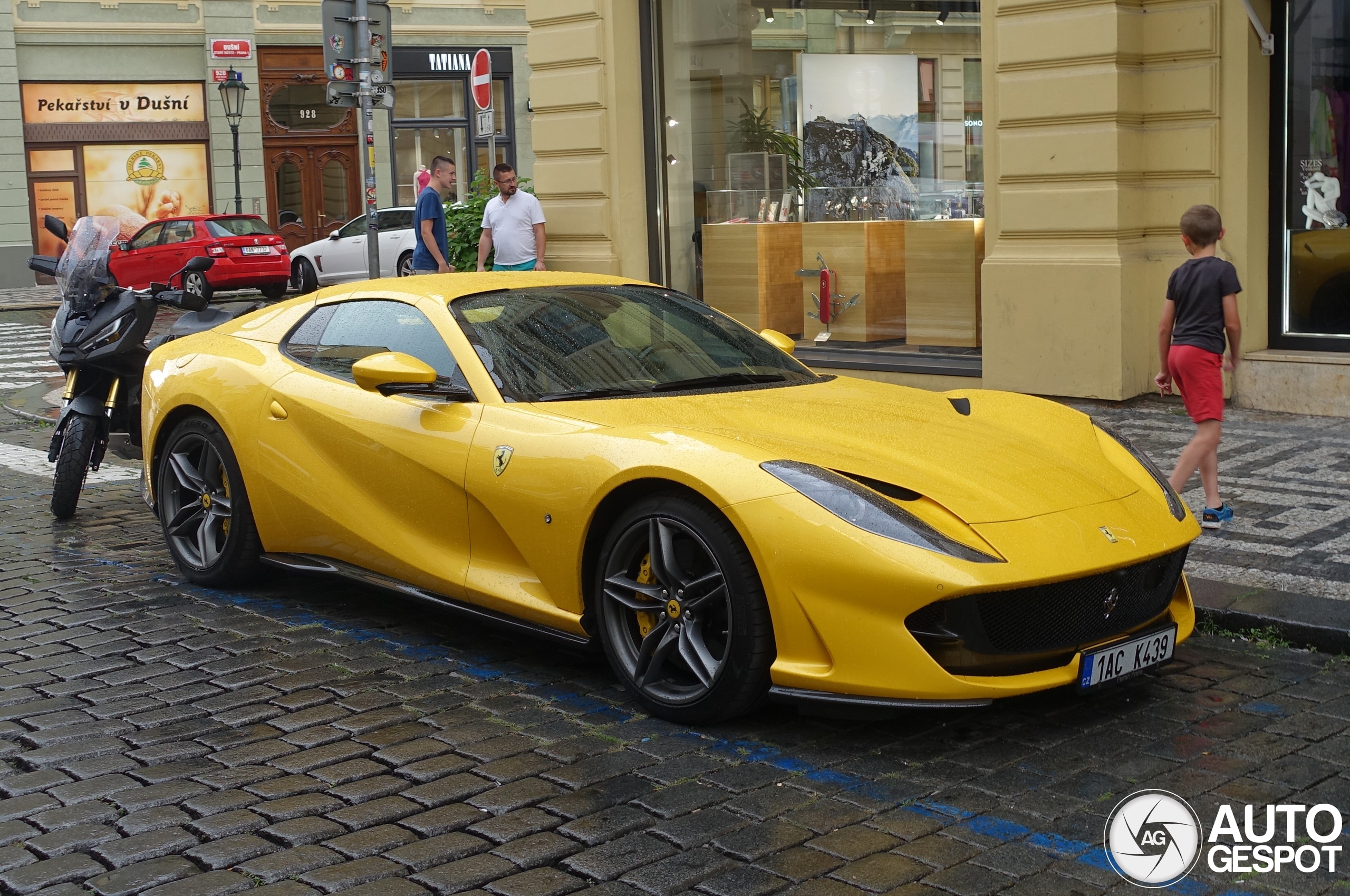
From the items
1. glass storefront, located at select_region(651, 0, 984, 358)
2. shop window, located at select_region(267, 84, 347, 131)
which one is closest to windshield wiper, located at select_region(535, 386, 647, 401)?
glass storefront, located at select_region(651, 0, 984, 358)

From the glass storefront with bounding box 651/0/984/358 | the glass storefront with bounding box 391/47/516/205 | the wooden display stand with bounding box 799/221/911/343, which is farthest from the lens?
the glass storefront with bounding box 391/47/516/205

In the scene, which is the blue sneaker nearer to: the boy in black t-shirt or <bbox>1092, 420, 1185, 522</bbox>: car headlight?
the boy in black t-shirt

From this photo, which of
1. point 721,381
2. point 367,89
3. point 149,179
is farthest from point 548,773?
point 149,179

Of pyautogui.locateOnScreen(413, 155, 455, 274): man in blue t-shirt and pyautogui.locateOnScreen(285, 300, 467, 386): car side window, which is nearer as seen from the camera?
pyautogui.locateOnScreen(285, 300, 467, 386): car side window

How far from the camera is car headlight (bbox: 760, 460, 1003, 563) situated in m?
4.05

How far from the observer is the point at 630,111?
14.0 m

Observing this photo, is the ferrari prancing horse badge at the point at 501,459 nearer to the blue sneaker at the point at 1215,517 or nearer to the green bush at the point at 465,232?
the blue sneaker at the point at 1215,517

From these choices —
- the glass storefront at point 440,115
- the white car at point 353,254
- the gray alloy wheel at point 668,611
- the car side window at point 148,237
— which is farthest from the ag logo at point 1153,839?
the glass storefront at point 440,115

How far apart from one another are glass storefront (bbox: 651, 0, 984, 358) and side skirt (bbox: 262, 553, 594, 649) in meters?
7.26

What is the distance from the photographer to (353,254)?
82.8 feet

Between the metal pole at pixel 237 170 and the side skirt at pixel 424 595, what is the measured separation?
89.9 feet

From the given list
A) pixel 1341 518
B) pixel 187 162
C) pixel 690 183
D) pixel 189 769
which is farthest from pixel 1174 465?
pixel 187 162

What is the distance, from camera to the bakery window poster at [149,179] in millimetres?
32344

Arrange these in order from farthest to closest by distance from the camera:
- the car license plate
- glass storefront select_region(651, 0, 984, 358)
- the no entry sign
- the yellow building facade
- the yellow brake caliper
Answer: the no entry sign → glass storefront select_region(651, 0, 984, 358) → the yellow building facade → the yellow brake caliper → the car license plate
